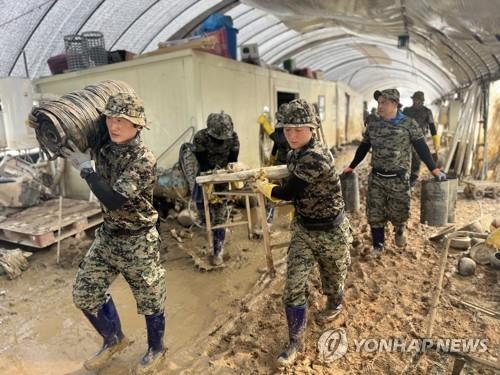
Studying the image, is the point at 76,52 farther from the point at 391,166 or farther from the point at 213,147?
the point at 391,166

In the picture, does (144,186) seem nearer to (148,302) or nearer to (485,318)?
(148,302)

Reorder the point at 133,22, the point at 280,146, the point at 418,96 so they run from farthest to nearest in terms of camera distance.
→ the point at 133,22 → the point at 418,96 → the point at 280,146

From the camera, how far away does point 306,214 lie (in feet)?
8.13

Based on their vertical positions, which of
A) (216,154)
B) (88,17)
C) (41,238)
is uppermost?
(88,17)

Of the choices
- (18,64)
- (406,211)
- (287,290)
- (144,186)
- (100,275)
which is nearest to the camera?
(144,186)

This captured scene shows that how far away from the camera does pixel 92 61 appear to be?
19.6 ft

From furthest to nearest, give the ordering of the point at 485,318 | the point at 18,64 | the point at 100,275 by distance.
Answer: the point at 18,64 → the point at 485,318 → the point at 100,275

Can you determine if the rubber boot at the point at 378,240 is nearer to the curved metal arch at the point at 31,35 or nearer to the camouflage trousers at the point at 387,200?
the camouflage trousers at the point at 387,200

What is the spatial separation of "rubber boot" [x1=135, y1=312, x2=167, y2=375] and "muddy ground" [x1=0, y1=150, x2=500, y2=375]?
13cm

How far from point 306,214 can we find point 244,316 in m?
1.23

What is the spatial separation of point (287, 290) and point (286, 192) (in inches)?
28.1

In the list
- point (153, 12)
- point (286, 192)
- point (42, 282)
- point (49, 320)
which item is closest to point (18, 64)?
point (153, 12)

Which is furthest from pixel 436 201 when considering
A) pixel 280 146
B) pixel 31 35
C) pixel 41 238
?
pixel 31 35

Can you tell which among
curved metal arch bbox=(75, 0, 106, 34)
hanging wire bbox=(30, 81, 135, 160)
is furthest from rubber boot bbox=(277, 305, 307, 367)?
curved metal arch bbox=(75, 0, 106, 34)
